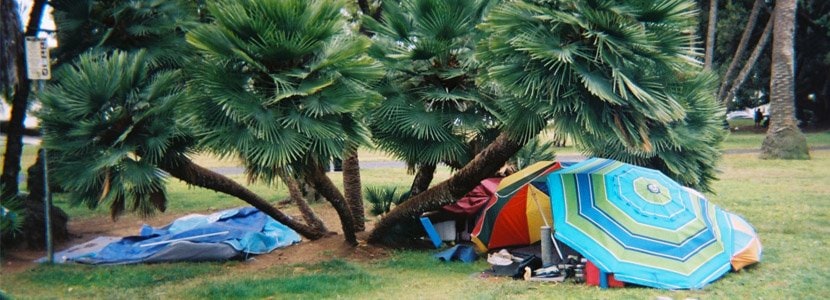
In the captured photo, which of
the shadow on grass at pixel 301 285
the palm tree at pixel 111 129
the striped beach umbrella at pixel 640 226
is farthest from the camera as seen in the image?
the shadow on grass at pixel 301 285

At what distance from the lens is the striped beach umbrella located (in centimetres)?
676

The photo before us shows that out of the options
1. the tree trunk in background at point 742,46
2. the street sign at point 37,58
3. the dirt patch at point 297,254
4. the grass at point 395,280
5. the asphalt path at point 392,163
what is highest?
the tree trunk in background at point 742,46

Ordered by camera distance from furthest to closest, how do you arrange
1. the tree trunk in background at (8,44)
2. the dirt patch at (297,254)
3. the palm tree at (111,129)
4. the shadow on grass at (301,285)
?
the dirt patch at (297,254) → the shadow on grass at (301,285) → the palm tree at (111,129) → the tree trunk in background at (8,44)

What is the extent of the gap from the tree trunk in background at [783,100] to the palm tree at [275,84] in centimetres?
1722

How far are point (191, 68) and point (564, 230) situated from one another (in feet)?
11.8

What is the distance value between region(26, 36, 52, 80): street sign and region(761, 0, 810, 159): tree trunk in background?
18.6 metres

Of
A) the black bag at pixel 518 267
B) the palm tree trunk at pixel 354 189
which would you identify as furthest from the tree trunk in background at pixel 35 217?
the black bag at pixel 518 267

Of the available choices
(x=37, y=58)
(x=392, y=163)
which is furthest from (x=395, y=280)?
(x=392, y=163)

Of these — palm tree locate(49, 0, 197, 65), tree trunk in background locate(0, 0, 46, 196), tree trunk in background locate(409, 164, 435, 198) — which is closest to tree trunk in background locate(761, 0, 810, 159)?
tree trunk in background locate(409, 164, 435, 198)

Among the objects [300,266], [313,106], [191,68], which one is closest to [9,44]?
[191,68]

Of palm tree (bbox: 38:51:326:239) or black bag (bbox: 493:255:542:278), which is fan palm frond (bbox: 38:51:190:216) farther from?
black bag (bbox: 493:255:542:278)

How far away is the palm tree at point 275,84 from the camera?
21.0 ft

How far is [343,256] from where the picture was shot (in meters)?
8.65

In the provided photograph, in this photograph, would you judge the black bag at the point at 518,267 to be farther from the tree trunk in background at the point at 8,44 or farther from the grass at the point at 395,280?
the tree trunk in background at the point at 8,44
